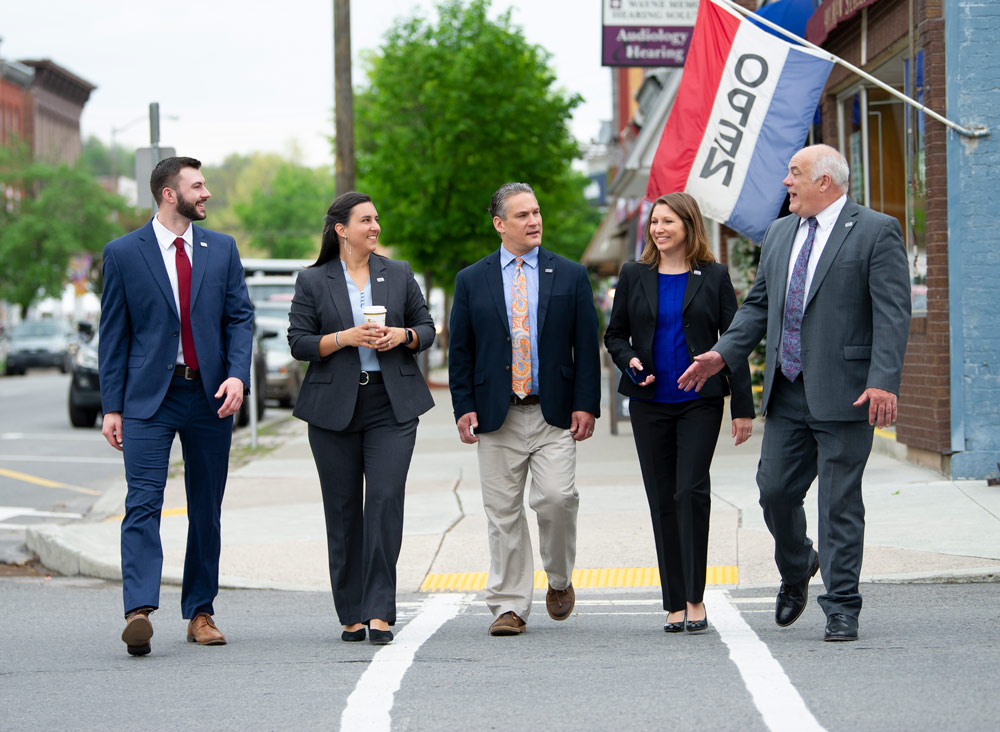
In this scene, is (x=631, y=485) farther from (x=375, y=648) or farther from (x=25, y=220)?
(x=25, y=220)

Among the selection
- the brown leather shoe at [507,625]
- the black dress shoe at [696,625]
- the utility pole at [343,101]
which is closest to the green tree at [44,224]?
the utility pole at [343,101]

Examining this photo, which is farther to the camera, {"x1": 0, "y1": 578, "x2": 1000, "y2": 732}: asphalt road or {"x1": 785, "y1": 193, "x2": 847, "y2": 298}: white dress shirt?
{"x1": 785, "y1": 193, "x2": 847, "y2": 298}: white dress shirt

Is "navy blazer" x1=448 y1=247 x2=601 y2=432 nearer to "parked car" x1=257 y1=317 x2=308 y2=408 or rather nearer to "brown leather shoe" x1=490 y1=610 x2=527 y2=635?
"brown leather shoe" x1=490 y1=610 x2=527 y2=635

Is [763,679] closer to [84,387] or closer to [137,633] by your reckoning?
[137,633]

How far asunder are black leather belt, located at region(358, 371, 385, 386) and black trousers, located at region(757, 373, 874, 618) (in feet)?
5.50

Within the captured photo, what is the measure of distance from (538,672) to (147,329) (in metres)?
2.27

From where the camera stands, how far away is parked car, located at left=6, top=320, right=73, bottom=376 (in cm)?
4784

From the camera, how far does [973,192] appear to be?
10.0 metres

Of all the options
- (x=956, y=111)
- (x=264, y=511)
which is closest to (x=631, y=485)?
(x=264, y=511)

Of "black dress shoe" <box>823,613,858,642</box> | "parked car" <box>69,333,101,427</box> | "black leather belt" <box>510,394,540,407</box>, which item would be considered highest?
"black leather belt" <box>510,394,540,407</box>

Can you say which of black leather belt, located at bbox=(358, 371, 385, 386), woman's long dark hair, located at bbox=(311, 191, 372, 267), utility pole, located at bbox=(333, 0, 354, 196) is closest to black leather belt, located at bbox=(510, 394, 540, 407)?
black leather belt, located at bbox=(358, 371, 385, 386)

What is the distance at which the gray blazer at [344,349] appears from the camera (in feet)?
20.6

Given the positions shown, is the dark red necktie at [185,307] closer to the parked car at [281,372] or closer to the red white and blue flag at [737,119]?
the red white and blue flag at [737,119]

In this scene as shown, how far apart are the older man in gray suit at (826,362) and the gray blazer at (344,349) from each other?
1.23m
